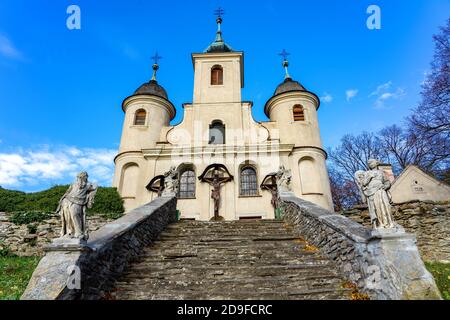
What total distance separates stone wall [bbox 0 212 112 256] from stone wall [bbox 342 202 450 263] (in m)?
12.6

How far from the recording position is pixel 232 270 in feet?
18.7

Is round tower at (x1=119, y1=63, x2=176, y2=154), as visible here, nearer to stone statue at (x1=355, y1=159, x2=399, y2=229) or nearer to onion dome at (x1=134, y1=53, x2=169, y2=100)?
onion dome at (x1=134, y1=53, x2=169, y2=100)

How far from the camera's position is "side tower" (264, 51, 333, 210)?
16.3 metres

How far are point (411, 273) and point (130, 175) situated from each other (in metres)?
15.9

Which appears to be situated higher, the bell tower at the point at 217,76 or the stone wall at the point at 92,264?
the bell tower at the point at 217,76

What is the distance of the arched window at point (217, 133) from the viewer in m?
18.0

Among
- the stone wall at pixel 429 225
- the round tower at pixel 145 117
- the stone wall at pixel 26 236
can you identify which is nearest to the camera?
the stone wall at pixel 429 225

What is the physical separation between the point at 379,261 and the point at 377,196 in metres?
1.05

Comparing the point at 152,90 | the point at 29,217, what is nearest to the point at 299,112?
the point at 152,90

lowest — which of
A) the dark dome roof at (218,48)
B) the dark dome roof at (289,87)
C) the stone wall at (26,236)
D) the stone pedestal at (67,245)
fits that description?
the stone pedestal at (67,245)

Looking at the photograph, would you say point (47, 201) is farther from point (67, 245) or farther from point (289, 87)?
point (289, 87)

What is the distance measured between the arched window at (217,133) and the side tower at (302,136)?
12.6 ft

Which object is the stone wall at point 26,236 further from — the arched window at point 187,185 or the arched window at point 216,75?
the arched window at point 216,75

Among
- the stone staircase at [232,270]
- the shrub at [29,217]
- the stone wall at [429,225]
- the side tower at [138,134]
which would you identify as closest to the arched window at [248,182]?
the side tower at [138,134]
